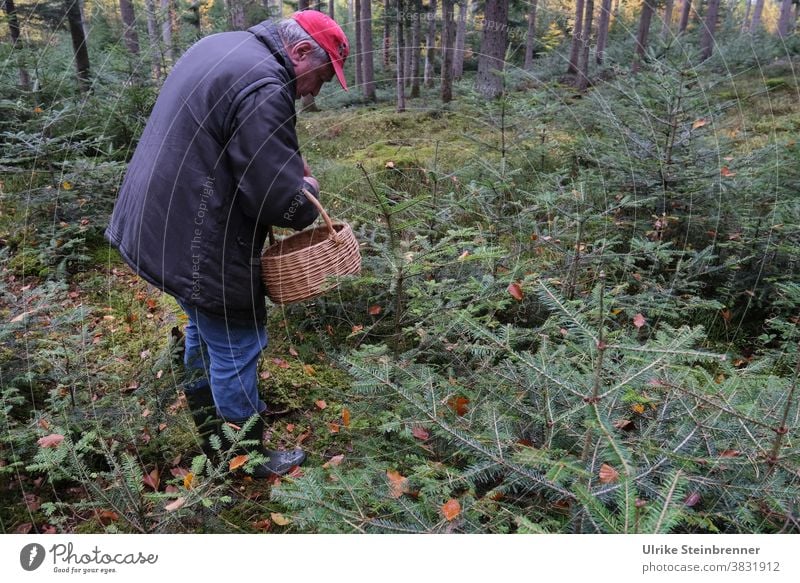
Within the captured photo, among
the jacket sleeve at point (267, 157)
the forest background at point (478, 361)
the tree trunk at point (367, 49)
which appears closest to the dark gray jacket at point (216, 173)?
the jacket sleeve at point (267, 157)

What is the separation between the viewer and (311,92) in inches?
96.1

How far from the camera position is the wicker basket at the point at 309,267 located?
94.0 inches

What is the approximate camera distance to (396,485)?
1714 mm

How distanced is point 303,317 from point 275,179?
183 cm

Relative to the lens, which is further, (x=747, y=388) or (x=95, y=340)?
(x=95, y=340)

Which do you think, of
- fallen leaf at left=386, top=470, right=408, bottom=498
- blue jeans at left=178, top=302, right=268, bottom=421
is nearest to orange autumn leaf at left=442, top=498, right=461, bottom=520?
fallen leaf at left=386, top=470, right=408, bottom=498

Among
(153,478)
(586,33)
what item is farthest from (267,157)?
(586,33)

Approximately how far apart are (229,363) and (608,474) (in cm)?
178

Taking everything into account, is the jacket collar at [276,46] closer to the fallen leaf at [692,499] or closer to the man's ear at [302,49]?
the man's ear at [302,49]

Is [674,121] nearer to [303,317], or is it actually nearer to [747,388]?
[747,388]

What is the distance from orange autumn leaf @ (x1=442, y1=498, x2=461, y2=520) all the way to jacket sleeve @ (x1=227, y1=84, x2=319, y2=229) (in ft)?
4.53

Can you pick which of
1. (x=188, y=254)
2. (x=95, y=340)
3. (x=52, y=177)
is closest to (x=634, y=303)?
(x=188, y=254)
